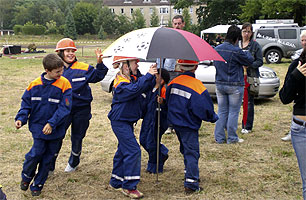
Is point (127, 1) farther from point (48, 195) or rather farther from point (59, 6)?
point (48, 195)

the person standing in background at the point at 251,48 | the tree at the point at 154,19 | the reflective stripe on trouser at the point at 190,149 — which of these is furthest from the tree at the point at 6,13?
the reflective stripe on trouser at the point at 190,149

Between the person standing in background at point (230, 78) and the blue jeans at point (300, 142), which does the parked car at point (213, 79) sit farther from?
the blue jeans at point (300, 142)

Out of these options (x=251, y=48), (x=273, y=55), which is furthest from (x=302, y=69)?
(x=273, y=55)

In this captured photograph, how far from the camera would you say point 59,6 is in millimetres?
114688

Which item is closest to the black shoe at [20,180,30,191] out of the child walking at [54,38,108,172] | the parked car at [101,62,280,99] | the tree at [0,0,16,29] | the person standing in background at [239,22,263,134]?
the child walking at [54,38,108,172]

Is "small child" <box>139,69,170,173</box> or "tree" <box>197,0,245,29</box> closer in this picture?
"small child" <box>139,69,170,173</box>

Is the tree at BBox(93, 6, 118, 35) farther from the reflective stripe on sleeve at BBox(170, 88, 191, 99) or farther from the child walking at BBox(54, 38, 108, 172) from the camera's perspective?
the reflective stripe on sleeve at BBox(170, 88, 191, 99)

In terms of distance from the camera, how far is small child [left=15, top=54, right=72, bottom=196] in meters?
4.11

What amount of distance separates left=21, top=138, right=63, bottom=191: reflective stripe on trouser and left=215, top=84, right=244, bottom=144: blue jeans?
125 inches

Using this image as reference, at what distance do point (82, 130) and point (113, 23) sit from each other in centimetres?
7814

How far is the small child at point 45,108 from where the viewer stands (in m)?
4.11

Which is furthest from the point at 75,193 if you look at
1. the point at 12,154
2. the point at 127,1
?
the point at 127,1

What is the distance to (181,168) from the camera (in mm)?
5418

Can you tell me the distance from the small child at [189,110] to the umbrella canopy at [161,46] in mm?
425
